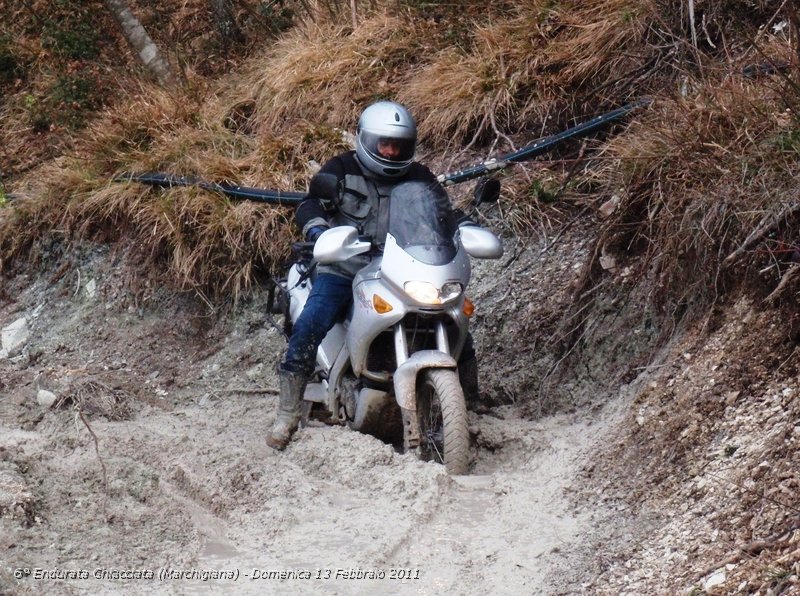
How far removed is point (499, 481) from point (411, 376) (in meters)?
0.70

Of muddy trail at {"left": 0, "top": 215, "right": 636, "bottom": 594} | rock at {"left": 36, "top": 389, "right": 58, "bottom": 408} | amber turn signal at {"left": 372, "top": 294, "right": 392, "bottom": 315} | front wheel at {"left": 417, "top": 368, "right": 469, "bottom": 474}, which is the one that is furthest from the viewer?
rock at {"left": 36, "top": 389, "right": 58, "bottom": 408}

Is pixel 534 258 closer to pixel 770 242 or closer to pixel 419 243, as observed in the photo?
pixel 419 243

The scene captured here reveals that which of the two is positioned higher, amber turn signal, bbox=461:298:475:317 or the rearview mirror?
the rearview mirror

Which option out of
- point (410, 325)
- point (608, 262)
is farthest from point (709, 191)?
point (410, 325)

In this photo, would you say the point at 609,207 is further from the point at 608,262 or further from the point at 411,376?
the point at 411,376

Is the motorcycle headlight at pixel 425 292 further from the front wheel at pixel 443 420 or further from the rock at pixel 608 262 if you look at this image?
the rock at pixel 608 262

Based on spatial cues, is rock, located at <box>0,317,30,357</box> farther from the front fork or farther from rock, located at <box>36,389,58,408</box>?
the front fork

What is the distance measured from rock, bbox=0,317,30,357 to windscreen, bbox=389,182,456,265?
485cm

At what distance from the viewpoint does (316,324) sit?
6480 millimetres

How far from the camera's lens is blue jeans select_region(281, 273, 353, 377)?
6.49m

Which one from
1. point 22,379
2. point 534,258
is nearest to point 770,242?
point 534,258

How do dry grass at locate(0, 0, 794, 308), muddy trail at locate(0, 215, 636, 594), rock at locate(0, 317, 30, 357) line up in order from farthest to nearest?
rock at locate(0, 317, 30, 357) → dry grass at locate(0, 0, 794, 308) → muddy trail at locate(0, 215, 636, 594)

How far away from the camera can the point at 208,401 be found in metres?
8.37

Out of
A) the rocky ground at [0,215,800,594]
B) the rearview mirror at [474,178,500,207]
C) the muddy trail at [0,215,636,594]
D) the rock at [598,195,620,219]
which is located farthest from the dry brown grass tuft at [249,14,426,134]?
the rearview mirror at [474,178,500,207]
